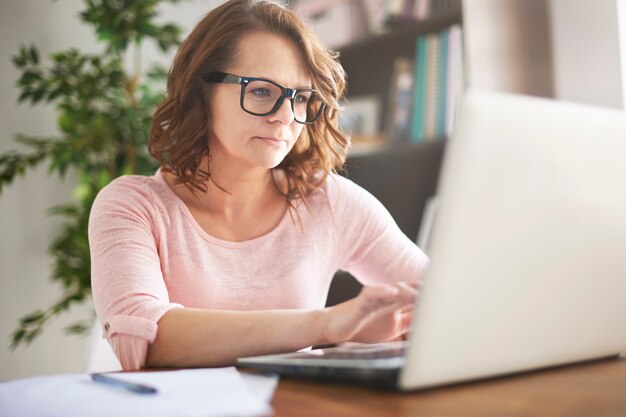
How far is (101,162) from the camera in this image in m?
2.76

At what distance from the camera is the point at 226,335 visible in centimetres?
88

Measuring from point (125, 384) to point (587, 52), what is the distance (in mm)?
1631

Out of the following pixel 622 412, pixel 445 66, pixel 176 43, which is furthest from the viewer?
pixel 176 43

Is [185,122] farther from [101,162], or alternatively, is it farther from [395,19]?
[101,162]

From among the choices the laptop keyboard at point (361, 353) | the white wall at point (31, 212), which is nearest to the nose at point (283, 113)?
the laptop keyboard at point (361, 353)

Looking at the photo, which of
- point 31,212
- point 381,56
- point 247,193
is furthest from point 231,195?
point 31,212

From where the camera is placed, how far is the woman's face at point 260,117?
3.96 feet

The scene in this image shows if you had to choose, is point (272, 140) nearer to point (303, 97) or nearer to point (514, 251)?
point (303, 97)

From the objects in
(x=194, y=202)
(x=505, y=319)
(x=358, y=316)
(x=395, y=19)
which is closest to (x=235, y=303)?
(x=194, y=202)

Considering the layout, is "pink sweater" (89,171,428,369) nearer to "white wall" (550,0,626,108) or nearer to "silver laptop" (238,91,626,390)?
"silver laptop" (238,91,626,390)

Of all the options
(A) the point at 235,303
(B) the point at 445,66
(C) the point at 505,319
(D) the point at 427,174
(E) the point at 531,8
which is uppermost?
(E) the point at 531,8

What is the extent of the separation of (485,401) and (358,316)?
0.19 m

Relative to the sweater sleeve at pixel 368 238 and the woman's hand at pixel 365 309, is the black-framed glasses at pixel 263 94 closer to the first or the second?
the sweater sleeve at pixel 368 238

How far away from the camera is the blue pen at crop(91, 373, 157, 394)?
602 mm
